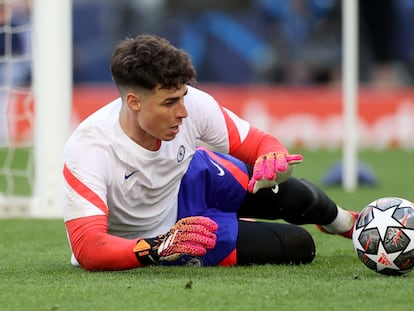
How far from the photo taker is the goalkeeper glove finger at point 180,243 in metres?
5.54

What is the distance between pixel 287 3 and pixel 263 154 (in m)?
17.8

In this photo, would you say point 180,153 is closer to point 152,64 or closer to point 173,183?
point 173,183

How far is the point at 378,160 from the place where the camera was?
1786cm

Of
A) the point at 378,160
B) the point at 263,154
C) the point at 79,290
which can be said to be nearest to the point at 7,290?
the point at 79,290

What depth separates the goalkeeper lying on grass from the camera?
5.74m

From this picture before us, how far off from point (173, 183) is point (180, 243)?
2.79ft

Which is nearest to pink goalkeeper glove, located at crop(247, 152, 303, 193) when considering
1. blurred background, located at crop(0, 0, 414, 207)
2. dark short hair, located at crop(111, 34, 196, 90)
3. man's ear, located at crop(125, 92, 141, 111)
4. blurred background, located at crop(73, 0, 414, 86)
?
dark short hair, located at crop(111, 34, 196, 90)

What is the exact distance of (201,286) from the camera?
545 centimetres

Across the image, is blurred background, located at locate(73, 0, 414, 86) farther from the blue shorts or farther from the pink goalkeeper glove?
the pink goalkeeper glove

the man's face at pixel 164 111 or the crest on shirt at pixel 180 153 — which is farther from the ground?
the man's face at pixel 164 111

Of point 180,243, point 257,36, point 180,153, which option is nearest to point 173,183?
point 180,153

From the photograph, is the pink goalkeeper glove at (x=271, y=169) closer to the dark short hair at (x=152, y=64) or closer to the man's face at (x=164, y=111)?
the man's face at (x=164, y=111)

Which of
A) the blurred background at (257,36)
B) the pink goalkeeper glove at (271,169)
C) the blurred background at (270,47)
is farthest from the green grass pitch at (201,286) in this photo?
the blurred background at (257,36)

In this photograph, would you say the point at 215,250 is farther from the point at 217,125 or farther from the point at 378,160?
the point at 378,160
